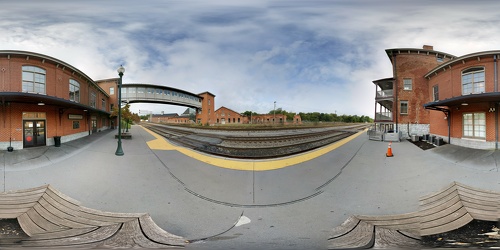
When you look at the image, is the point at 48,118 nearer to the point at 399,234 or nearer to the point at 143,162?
the point at 143,162

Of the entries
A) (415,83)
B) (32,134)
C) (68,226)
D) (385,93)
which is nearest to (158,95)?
(32,134)

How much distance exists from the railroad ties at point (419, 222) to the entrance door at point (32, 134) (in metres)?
6.28

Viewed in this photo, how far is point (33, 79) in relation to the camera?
167 inches

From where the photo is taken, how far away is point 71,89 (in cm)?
632

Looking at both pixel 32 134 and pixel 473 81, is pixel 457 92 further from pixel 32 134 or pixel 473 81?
pixel 32 134

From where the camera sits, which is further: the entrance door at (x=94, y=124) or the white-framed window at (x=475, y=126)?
the entrance door at (x=94, y=124)

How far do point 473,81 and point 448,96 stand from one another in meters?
0.50

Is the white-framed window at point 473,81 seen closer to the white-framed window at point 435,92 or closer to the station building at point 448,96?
the station building at point 448,96

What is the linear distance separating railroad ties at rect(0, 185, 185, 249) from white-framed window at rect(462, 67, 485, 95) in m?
5.92

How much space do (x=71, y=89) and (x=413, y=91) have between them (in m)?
11.0

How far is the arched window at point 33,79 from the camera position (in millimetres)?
4012

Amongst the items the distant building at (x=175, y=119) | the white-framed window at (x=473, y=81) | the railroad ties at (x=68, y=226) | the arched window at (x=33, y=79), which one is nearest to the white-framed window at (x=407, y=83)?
the white-framed window at (x=473, y=81)

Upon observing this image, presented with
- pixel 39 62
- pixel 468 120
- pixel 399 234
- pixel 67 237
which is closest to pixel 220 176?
pixel 67 237

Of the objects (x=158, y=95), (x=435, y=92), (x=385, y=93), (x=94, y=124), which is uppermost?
(x=385, y=93)
